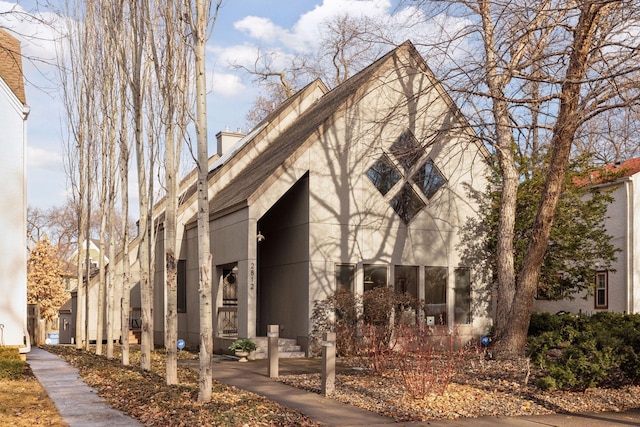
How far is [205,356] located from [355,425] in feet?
8.10

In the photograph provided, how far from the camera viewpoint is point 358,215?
2056 centimetres

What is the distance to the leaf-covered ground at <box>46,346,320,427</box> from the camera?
8.91 meters

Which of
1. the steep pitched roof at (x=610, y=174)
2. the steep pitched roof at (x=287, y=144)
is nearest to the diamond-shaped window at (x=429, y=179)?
the steep pitched roof at (x=287, y=144)

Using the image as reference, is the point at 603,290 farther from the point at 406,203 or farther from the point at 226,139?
the point at 226,139

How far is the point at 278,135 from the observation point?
26.7 metres

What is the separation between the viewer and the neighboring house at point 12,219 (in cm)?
1725

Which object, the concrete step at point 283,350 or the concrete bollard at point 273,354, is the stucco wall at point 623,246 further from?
the concrete bollard at point 273,354

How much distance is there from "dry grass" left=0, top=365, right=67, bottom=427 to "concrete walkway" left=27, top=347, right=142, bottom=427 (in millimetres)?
138

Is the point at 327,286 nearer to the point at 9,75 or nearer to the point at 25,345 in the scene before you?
the point at 25,345

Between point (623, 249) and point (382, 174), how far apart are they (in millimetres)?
11721

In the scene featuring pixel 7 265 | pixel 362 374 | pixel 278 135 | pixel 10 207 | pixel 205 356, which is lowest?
pixel 362 374

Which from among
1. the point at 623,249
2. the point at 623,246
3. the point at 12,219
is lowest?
the point at 623,249

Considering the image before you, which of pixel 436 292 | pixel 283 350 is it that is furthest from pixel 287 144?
pixel 283 350

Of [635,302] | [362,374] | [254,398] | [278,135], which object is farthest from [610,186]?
[254,398]
